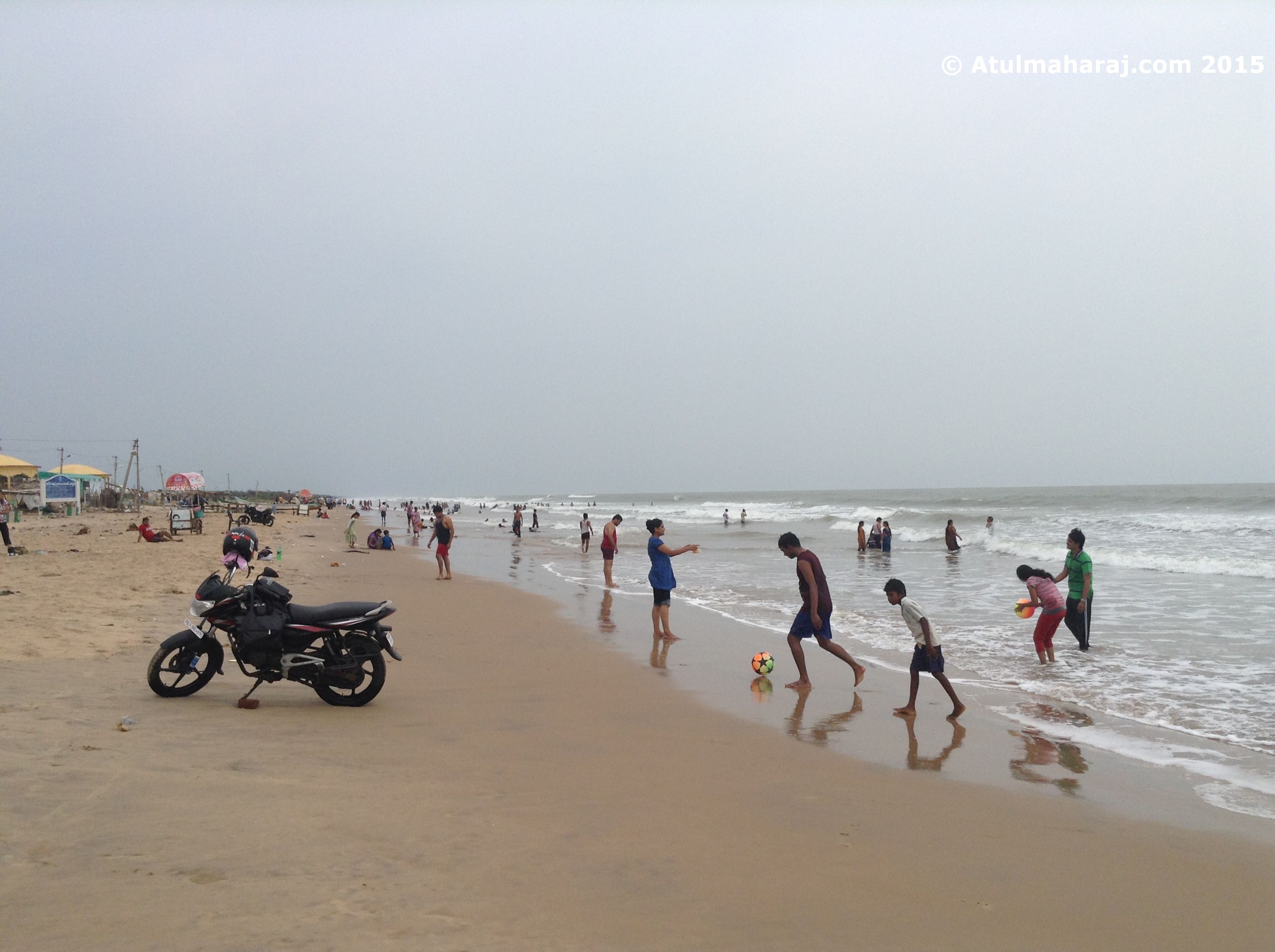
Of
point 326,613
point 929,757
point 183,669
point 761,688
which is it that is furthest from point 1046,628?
point 183,669

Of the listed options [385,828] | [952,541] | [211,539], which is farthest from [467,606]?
[952,541]

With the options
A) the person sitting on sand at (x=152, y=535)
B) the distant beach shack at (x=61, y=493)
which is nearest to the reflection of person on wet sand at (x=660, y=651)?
the person sitting on sand at (x=152, y=535)

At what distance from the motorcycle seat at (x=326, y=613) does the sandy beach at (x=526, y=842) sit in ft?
2.45

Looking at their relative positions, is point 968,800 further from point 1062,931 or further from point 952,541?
point 952,541

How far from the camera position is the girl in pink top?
971 cm

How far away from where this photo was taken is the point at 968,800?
16.2ft

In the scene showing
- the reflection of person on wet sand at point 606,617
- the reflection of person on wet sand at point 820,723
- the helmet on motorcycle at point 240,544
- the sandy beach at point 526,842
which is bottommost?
the reflection of person on wet sand at point 606,617

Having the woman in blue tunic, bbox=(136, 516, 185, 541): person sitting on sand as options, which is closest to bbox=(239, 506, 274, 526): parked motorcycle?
bbox=(136, 516, 185, 541): person sitting on sand

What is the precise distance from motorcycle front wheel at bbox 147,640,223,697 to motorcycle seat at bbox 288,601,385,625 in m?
0.80

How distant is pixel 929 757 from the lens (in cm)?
591

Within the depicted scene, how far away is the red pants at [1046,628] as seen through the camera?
970 centimetres

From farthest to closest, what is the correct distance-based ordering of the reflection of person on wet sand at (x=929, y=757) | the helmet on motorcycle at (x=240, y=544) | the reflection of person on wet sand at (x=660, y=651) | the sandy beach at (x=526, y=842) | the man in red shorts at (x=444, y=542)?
the man in red shorts at (x=444, y=542) → the reflection of person on wet sand at (x=660, y=651) → the helmet on motorcycle at (x=240, y=544) → the reflection of person on wet sand at (x=929, y=757) → the sandy beach at (x=526, y=842)

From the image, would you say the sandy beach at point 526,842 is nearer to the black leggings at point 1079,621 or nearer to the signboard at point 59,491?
the black leggings at point 1079,621

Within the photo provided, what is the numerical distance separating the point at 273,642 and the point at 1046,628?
8.70 metres
